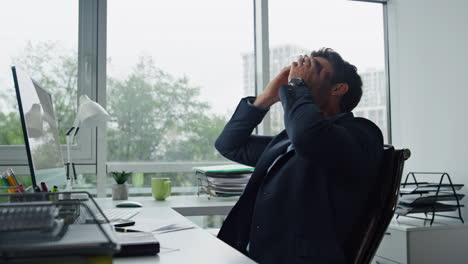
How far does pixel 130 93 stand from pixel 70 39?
0.44m

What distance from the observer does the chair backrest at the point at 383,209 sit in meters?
1.18

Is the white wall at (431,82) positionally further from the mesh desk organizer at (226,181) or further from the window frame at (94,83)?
the window frame at (94,83)

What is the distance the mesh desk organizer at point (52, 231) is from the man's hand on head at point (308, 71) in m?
1.11

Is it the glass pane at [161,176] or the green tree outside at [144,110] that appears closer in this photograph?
the green tree outside at [144,110]

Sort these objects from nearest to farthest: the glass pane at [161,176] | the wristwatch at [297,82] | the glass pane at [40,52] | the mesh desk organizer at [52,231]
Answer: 1. the mesh desk organizer at [52,231]
2. the wristwatch at [297,82]
3. the glass pane at [40,52]
4. the glass pane at [161,176]

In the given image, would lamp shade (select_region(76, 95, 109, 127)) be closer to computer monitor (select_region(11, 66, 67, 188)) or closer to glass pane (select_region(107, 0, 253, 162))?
computer monitor (select_region(11, 66, 67, 188))

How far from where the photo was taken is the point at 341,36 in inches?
122

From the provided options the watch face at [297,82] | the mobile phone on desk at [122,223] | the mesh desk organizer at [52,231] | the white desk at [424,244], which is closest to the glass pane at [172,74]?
the white desk at [424,244]

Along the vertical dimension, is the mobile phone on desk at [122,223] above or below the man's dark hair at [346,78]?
below

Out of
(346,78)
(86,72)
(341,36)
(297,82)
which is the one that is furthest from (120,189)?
(341,36)

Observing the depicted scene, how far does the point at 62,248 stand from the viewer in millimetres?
412

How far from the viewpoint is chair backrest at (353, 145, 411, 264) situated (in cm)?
118

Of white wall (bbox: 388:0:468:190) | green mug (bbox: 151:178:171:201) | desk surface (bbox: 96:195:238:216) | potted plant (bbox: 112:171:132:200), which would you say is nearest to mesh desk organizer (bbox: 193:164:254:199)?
desk surface (bbox: 96:195:238:216)

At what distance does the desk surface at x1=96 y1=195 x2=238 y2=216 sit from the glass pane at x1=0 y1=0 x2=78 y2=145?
673mm
